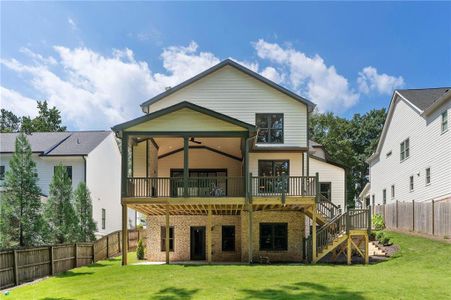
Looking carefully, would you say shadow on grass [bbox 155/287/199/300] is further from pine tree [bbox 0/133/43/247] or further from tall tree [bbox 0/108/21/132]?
tall tree [bbox 0/108/21/132]

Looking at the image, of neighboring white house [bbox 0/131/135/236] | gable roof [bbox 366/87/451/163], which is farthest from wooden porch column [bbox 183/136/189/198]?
gable roof [bbox 366/87/451/163]

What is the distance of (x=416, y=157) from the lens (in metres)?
25.1

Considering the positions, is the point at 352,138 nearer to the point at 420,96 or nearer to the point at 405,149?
the point at 405,149

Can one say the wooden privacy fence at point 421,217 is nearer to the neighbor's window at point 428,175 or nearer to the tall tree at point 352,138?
the neighbor's window at point 428,175

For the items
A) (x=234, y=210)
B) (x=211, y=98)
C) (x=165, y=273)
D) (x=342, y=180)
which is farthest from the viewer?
(x=342, y=180)

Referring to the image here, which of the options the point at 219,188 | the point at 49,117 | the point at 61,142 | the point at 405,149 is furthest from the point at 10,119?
the point at 405,149

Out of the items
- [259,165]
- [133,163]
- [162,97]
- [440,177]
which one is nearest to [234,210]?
Result: [259,165]

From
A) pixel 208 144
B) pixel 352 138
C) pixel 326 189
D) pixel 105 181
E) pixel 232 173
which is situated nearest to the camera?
pixel 208 144

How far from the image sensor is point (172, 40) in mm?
21734

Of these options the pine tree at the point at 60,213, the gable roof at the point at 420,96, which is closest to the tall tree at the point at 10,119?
the pine tree at the point at 60,213

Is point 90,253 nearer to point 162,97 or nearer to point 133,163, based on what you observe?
point 133,163

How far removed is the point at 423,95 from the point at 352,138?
34.6m

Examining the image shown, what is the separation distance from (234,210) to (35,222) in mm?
8951

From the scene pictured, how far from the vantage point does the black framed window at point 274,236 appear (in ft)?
65.9
